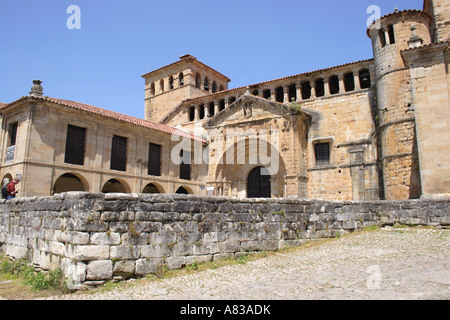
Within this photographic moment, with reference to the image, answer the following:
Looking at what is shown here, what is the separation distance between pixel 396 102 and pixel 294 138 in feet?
18.0

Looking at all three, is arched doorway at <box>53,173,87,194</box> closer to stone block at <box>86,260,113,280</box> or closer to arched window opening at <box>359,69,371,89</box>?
stone block at <box>86,260,113,280</box>

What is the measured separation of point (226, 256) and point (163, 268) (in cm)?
151

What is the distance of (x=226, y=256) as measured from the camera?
6809mm

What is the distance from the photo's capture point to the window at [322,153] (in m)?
19.3

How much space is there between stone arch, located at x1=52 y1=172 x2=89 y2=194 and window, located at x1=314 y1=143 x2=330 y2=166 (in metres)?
13.4

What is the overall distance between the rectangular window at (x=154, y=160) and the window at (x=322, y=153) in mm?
10177

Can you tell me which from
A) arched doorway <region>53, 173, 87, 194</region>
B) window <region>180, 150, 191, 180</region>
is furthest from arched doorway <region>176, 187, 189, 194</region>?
arched doorway <region>53, 173, 87, 194</region>

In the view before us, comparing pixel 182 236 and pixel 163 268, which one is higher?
pixel 182 236

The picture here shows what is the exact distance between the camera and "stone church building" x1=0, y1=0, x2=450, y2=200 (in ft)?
44.1

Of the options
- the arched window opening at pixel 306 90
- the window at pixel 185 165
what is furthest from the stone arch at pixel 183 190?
the arched window opening at pixel 306 90

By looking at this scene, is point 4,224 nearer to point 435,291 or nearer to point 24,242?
point 24,242

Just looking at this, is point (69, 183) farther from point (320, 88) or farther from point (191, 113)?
point (320, 88)
